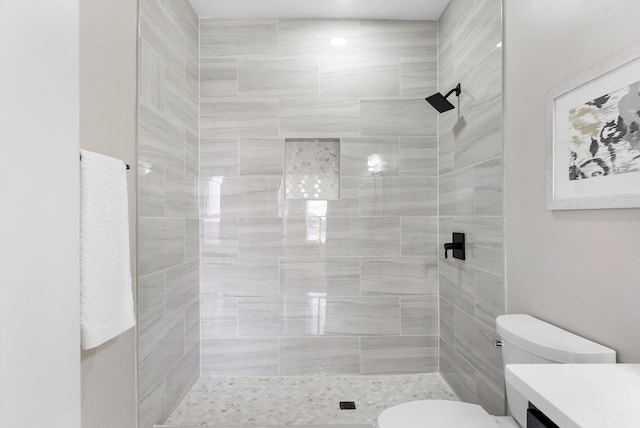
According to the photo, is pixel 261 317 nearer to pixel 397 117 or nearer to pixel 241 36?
pixel 397 117

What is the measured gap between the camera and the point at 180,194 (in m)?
2.11

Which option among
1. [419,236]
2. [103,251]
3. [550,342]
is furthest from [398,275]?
[103,251]

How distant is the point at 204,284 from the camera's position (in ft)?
7.95

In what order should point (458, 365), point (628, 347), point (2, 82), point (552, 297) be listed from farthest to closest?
point (458, 365) < point (552, 297) < point (628, 347) < point (2, 82)

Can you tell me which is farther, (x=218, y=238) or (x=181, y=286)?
(x=218, y=238)

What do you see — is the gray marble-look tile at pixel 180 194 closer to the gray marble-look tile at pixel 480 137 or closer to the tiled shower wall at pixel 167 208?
the tiled shower wall at pixel 167 208

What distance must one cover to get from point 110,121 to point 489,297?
1805 millimetres

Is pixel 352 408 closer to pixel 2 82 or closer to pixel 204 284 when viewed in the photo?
pixel 204 284

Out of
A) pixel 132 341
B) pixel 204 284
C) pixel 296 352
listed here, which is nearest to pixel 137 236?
pixel 132 341

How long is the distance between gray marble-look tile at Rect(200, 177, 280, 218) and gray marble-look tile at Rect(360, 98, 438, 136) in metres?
0.74

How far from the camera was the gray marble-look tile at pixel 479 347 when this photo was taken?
1.65 metres

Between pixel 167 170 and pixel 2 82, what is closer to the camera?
pixel 2 82

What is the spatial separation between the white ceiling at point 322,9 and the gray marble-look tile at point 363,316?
1.86 meters

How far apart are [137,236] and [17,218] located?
3.78 feet
